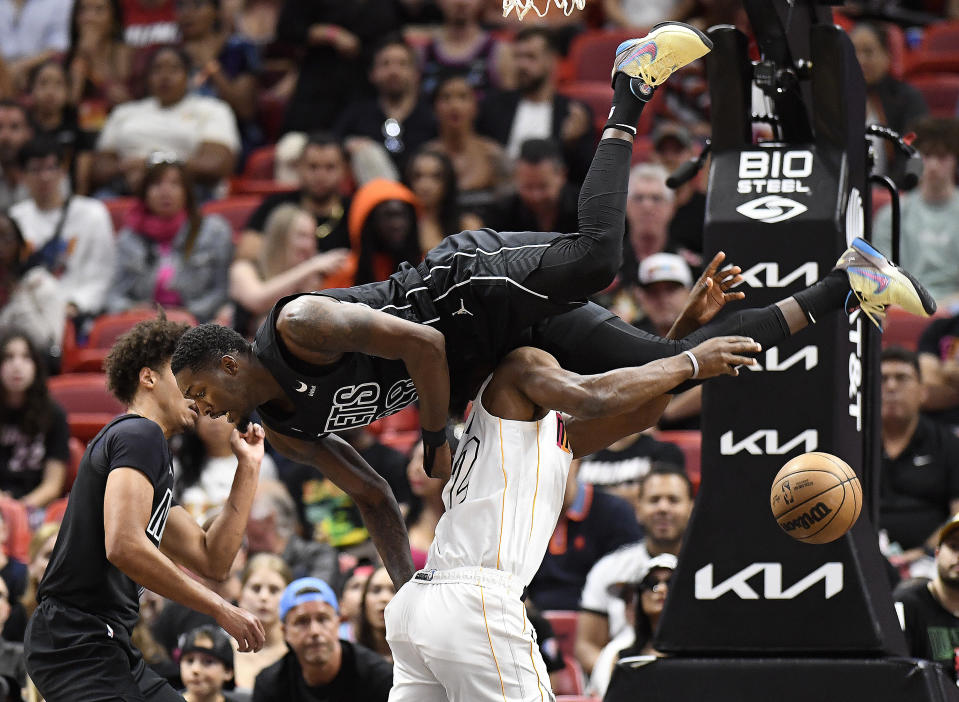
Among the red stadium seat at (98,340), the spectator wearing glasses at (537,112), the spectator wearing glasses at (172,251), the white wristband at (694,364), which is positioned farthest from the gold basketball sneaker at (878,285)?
the spectator wearing glasses at (172,251)

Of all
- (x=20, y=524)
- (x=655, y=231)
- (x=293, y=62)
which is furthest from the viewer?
(x=293, y=62)

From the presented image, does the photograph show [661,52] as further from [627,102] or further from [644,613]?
[644,613]

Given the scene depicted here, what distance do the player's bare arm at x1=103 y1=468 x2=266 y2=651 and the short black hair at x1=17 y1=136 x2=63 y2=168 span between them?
7239 millimetres

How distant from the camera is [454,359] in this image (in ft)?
17.7

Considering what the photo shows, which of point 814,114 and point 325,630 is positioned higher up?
point 814,114

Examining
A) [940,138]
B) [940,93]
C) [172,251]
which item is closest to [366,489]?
[940,138]

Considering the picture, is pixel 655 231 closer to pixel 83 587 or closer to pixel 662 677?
pixel 662 677

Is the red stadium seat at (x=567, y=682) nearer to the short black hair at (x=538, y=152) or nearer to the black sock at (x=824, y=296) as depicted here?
the black sock at (x=824, y=296)

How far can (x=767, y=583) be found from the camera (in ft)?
18.9

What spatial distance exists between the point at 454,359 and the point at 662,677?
56.9 inches

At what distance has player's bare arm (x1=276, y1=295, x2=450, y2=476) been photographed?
4988mm

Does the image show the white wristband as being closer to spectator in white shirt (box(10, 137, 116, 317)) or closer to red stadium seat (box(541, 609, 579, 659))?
red stadium seat (box(541, 609, 579, 659))

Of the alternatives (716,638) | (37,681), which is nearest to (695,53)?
(716,638)

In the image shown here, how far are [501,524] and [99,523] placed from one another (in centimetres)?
134
